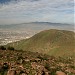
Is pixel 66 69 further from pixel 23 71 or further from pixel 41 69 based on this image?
pixel 23 71

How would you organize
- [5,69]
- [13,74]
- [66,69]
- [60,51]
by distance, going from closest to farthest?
[13,74] < [5,69] < [66,69] < [60,51]

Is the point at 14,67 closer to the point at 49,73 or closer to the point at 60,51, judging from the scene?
the point at 49,73

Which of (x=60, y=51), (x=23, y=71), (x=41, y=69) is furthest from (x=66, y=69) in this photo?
(x=60, y=51)

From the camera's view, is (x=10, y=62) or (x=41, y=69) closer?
(x=41, y=69)

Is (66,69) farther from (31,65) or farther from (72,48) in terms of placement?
(72,48)

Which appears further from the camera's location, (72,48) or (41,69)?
(72,48)

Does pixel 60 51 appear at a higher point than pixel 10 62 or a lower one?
lower

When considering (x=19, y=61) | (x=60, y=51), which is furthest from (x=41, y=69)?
(x=60, y=51)

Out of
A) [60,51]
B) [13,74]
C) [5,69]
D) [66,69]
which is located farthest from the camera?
[60,51]

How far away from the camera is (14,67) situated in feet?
79.1

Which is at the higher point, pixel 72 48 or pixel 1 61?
pixel 1 61

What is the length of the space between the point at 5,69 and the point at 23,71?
195 centimetres

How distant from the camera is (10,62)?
84.9 feet

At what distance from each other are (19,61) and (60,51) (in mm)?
166747
